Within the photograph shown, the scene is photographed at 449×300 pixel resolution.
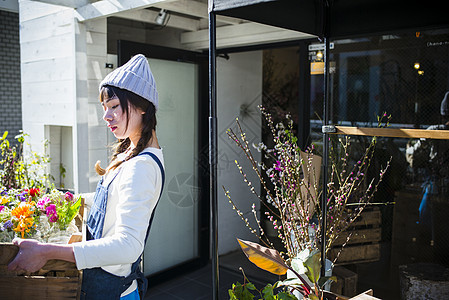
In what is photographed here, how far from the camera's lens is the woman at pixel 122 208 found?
4.47 feet

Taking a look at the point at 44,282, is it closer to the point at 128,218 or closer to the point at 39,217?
the point at 128,218

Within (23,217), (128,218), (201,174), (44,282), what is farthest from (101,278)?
(201,174)

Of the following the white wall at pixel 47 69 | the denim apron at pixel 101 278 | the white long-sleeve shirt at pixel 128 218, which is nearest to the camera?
the white long-sleeve shirt at pixel 128 218

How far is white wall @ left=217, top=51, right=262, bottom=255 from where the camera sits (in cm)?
459

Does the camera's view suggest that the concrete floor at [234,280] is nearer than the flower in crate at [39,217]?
No

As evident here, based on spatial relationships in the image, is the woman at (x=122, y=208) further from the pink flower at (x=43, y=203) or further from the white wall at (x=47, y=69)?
the white wall at (x=47, y=69)

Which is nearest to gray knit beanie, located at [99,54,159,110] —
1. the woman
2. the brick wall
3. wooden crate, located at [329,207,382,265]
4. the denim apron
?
the woman

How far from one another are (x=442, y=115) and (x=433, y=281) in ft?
3.79

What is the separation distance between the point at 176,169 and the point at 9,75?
546cm

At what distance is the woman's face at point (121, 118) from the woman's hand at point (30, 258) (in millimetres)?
503

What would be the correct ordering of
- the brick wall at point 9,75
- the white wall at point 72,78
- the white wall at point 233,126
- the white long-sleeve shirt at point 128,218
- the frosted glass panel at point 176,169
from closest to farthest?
the white long-sleeve shirt at point 128,218 → the white wall at point 72,78 → the frosted glass panel at point 176,169 → the white wall at point 233,126 → the brick wall at point 9,75

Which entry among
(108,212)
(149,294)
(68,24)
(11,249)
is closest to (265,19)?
(108,212)

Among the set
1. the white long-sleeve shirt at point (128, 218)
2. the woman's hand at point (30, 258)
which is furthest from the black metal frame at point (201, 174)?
the woman's hand at point (30, 258)


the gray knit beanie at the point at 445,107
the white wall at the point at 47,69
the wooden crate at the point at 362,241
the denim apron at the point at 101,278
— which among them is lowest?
the wooden crate at the point at 362,241
